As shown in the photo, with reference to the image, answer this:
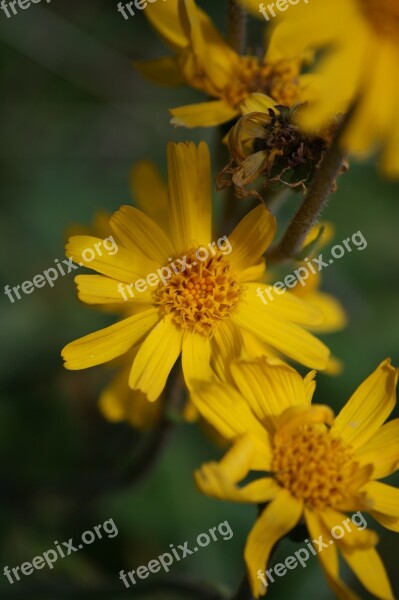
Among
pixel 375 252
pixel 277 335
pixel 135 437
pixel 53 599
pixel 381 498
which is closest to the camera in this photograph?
pixel 381 498

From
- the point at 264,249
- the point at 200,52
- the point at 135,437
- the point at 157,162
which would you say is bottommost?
the point at 135,437

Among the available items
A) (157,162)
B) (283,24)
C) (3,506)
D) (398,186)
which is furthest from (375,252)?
(283,24)

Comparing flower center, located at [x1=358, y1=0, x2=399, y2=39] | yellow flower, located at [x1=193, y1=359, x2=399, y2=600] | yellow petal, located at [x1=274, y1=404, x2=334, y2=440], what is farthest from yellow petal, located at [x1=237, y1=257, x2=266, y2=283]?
flower center, located at [x1=358, y1=0, x2=399, y2=39]

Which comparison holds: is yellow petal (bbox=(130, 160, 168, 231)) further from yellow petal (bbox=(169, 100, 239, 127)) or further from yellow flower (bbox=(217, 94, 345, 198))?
yellow flower (bbox=(217, 94, 345, 198))

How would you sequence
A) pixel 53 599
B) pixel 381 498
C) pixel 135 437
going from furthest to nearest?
pixel 135 437 < pixel 53 599 < pixel 381 498

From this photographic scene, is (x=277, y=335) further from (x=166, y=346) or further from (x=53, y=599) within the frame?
(x=53, y=599)

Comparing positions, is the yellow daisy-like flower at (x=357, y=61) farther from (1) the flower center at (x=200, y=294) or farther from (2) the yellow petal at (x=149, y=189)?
(2) the yellow petal at (x=149, y=189)
